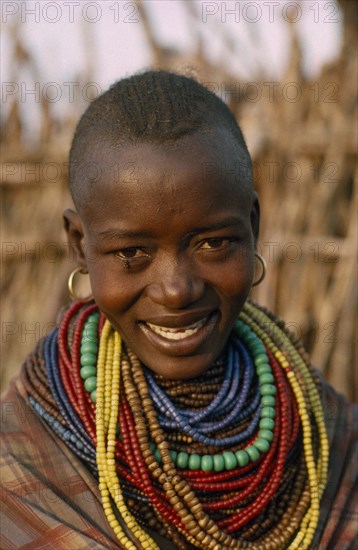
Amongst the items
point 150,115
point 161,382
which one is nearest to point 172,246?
point 150,115

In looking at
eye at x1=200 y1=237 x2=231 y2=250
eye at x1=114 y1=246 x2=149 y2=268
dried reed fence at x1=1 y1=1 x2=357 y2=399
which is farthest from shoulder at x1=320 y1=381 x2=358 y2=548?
dried reed fence at x1=1 y1=1 x2=357 y2=399

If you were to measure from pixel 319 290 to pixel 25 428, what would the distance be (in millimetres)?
2825

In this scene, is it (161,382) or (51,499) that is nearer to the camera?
(51,499)

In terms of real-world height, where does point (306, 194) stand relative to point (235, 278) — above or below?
below

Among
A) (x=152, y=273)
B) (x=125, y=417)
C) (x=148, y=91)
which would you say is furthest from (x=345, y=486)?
(x=148, y=91)

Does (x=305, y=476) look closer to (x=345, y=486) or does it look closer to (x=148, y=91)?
(x=345, y=486)

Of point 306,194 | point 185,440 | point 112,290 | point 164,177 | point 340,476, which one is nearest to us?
point 164,177

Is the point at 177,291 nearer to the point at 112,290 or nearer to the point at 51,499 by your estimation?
the point at 112,290

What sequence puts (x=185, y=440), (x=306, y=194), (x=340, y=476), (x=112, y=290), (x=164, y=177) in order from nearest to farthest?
1. (x=164, y=177)
2. (x=112, y=290)
3. (x=185, y=440)
4. (x=340, y=476)
5. (x=306, y=194)

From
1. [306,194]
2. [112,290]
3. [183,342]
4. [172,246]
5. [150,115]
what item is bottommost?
[306,194]

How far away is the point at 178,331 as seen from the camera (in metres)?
1.65

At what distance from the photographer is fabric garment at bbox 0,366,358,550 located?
154cm

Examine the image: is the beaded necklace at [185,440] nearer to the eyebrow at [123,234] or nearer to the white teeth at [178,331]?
the white teeth at [178,331]

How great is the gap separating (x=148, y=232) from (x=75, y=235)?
1.09ft
